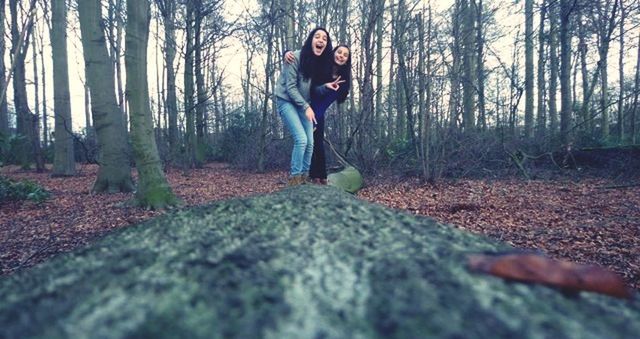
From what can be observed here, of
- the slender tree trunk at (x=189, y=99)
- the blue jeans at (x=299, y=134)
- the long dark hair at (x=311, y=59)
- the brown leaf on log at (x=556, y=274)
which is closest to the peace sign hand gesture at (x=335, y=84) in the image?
the long dark hair at (x=311, y=59)

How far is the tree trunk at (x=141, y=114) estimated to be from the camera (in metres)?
5.16

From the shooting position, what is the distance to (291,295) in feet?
2.37

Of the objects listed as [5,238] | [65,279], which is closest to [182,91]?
[5,238]

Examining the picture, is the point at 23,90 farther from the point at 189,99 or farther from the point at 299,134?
the point at 299,134

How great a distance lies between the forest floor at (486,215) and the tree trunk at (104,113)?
49cm

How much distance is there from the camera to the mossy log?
629mm

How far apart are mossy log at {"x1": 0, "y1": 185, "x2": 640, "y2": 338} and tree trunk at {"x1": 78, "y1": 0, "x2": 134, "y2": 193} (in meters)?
7.04

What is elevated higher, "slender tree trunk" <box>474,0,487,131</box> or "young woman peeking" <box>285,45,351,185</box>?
"slender tree trunk" <box>474,0,487,131</box>

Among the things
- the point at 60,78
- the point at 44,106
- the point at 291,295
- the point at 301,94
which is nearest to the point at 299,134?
the point at 301,94

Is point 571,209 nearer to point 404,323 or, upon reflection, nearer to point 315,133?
point 315,133

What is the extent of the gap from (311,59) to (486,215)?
282cm

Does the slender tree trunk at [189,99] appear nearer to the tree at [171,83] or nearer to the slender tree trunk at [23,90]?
the tree at [171,83]

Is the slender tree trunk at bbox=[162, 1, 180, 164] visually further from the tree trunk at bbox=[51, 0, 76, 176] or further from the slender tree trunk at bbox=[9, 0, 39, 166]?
the slender tree trunk at bbox=[9, 0, 39, 166]

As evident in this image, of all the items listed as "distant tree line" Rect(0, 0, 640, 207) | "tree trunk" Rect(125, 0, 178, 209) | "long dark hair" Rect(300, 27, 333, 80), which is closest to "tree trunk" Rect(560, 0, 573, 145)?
"distant tree line" Rect(0, 0, 640, 207)
